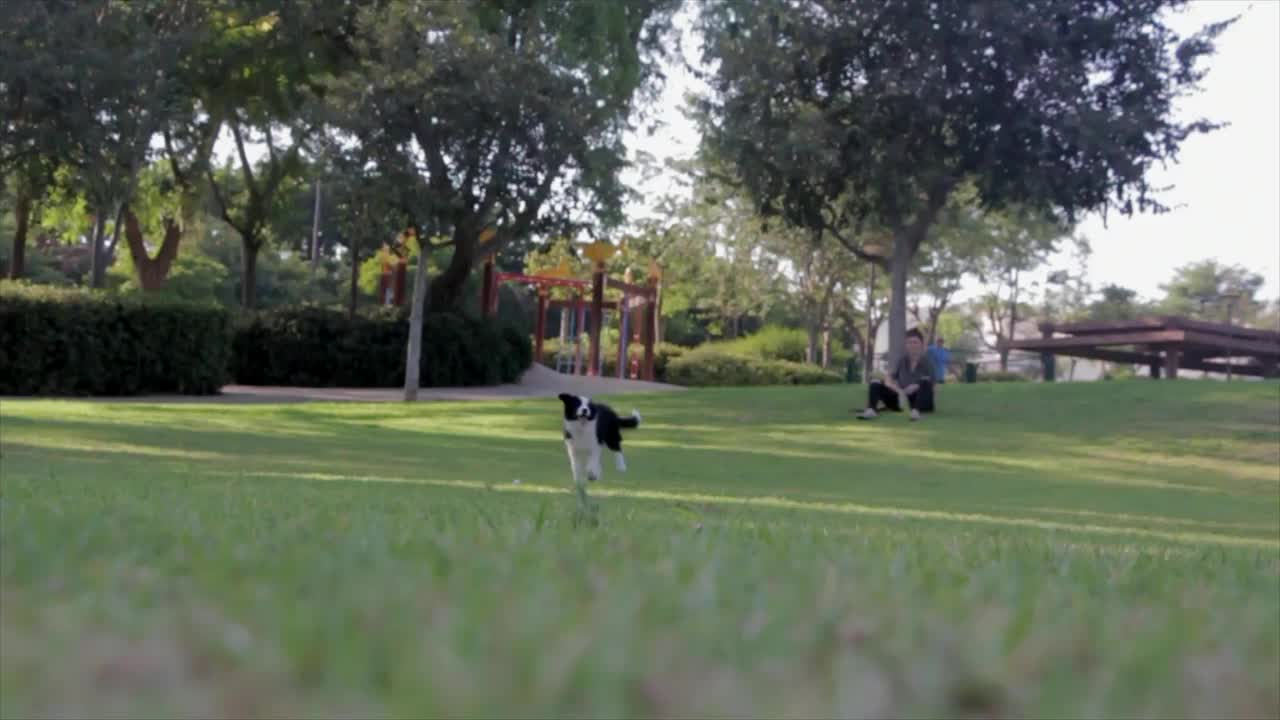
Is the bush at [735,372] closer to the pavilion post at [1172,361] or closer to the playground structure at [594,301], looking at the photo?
the playground structure at [594,301]

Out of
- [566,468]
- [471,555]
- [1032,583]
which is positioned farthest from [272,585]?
[566,468]

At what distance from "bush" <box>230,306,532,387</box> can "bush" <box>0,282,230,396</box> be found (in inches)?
187

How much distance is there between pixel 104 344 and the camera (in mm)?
33625

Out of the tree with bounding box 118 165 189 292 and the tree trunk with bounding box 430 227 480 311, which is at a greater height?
the tree with bounding box 118 165 189 292

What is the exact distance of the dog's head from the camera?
48.3 feet

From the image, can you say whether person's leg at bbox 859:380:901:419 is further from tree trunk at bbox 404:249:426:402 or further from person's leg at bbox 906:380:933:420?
tree trunk at bbox 404:249:426:402

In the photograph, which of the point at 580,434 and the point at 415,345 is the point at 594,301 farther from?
the point at 580,434

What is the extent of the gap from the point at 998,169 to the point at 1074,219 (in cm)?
351

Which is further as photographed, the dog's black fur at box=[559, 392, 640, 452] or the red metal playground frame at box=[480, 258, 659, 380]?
the red metal playground frame at box=[480, 258, 659, 380]

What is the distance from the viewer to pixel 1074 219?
38406 mm

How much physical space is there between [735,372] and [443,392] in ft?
68.1

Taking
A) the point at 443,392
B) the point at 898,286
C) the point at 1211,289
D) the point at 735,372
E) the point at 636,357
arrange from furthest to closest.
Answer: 1. the point at 1211,289
2. the point at 636,357
3. the point at 735,372
4. the point at 898,286
5. the point at 443,392

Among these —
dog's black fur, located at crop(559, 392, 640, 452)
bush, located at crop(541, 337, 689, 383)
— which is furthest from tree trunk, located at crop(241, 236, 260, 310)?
dog's black fur, located at crop(559, 392, 640, 452)

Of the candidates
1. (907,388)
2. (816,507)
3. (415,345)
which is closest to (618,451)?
(816,507)
